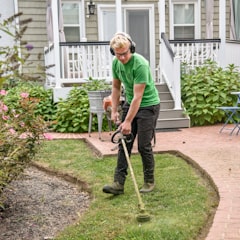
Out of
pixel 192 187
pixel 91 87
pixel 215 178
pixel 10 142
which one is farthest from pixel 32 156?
pixel 91 87

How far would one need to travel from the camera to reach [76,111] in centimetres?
846

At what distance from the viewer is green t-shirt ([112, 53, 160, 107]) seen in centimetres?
379

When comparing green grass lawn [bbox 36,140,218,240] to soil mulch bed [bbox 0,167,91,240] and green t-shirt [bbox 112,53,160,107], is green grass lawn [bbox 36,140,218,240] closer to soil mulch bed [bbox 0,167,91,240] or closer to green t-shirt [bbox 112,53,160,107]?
soil mulch bed [bbox 0,167,91,240]

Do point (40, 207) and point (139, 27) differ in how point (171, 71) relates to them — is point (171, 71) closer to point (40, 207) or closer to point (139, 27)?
point (139, 27)

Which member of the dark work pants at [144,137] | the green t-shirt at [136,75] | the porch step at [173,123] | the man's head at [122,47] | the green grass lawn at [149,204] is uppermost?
the man's head at [122,47]

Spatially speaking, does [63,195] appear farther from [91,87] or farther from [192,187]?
[91,87]

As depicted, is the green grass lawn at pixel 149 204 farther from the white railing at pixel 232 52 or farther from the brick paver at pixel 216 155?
the white railing at pixel 232 52

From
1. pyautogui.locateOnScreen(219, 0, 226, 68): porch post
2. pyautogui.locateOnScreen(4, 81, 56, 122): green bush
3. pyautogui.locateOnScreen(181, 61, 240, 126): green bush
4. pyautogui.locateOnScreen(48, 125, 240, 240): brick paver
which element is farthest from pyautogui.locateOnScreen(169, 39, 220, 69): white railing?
pyautogui.locateOnScreen(4, 81, 56, 122): green bush

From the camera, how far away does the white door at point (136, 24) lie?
11922mm

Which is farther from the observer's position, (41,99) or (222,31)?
(222,31)

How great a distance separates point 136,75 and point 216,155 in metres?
2.39

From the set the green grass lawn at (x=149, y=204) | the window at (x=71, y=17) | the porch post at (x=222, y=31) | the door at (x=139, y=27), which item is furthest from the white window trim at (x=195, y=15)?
the green grass lawn at (x=149, y=204)

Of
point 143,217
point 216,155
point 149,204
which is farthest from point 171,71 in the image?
point 143,217

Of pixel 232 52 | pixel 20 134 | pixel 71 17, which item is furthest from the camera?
pixel 71 17
